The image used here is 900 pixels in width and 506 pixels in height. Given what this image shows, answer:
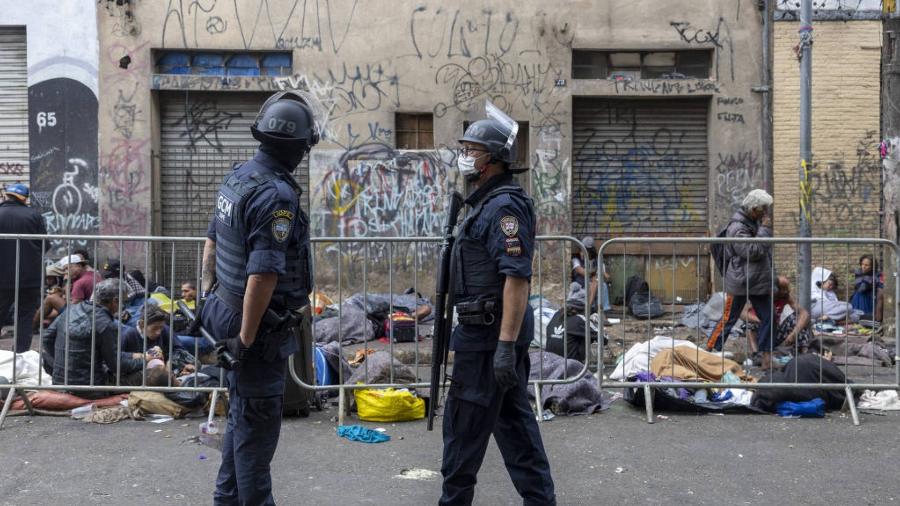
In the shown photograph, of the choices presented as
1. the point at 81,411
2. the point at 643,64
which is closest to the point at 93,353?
the point at 81,411

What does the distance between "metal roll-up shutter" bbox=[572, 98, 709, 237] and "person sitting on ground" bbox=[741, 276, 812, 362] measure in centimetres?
541

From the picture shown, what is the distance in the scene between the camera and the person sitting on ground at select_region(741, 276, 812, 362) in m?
8.34

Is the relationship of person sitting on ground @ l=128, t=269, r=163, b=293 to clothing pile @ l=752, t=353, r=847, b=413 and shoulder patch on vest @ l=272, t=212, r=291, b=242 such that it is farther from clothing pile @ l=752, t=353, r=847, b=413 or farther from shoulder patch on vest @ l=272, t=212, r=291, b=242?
shoulder patch on vest @ l=272, t=212, r=291, b=242

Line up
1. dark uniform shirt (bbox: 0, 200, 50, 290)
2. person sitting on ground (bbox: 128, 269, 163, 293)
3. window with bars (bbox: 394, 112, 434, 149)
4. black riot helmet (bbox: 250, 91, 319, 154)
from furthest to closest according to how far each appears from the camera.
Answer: window with bars (bbox: 394, 112, 434, 149) → person sitting on ground (bbox: 128, 269, 163, 293) → dark uniform shirt (bbox: 0, 200, 50, 290) → black riot helmet (bbox: 250, 91, 319, 154)

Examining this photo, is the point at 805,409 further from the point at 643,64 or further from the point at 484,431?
the point at 643,64

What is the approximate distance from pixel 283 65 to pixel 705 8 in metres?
6.41

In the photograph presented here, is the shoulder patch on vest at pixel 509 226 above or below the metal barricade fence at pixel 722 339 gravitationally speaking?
above

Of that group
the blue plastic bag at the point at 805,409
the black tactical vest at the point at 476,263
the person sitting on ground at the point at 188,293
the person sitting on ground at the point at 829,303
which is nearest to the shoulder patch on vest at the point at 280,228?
the black tactical vest at the point at 476,263

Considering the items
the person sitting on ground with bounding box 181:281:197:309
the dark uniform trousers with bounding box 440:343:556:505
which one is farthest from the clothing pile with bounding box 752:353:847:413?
the person sitting on ground with bounding box 181:281:197:309

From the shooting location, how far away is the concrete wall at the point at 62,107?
45.9 ft

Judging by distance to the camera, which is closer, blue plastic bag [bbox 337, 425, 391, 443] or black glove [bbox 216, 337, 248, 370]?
black glove [bbox 216, 337, 248, 370]

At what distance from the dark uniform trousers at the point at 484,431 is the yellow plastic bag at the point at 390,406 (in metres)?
2.38

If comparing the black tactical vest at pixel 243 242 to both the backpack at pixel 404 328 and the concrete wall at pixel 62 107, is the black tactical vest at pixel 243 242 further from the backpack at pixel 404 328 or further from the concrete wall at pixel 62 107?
the concrete wall at pixel 62 107

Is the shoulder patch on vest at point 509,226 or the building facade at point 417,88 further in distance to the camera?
the building facade at point 417,88
